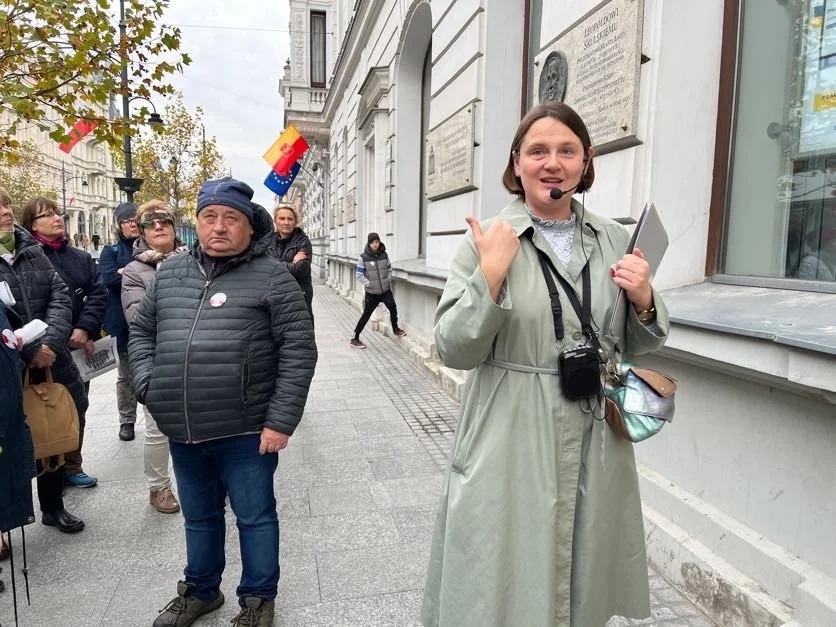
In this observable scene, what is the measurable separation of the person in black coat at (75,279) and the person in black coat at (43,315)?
0.31m

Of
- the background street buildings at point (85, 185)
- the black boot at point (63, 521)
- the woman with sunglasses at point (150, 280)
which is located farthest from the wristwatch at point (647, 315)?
the background street buildings at point (85, 185)

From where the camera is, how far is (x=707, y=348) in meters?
2.52

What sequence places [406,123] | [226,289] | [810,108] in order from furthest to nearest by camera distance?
[406,123] < [810,108] < [226,289]

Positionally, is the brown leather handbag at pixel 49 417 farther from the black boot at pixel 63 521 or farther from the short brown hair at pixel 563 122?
the short brown hair at pixel 563 122

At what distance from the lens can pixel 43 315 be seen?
330 cm

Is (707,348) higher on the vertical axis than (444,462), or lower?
higher

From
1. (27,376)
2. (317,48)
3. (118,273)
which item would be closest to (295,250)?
(118,273)

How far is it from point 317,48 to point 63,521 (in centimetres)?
2484

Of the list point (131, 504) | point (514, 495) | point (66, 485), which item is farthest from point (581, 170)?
point (66, 485)

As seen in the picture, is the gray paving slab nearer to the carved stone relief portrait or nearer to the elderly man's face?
the elderly man's face

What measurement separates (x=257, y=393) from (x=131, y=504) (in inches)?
81.0

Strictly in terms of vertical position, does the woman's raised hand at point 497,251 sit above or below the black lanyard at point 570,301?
above

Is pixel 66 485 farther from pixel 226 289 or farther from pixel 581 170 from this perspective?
pixel 581 170

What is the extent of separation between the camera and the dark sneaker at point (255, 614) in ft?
8.16
